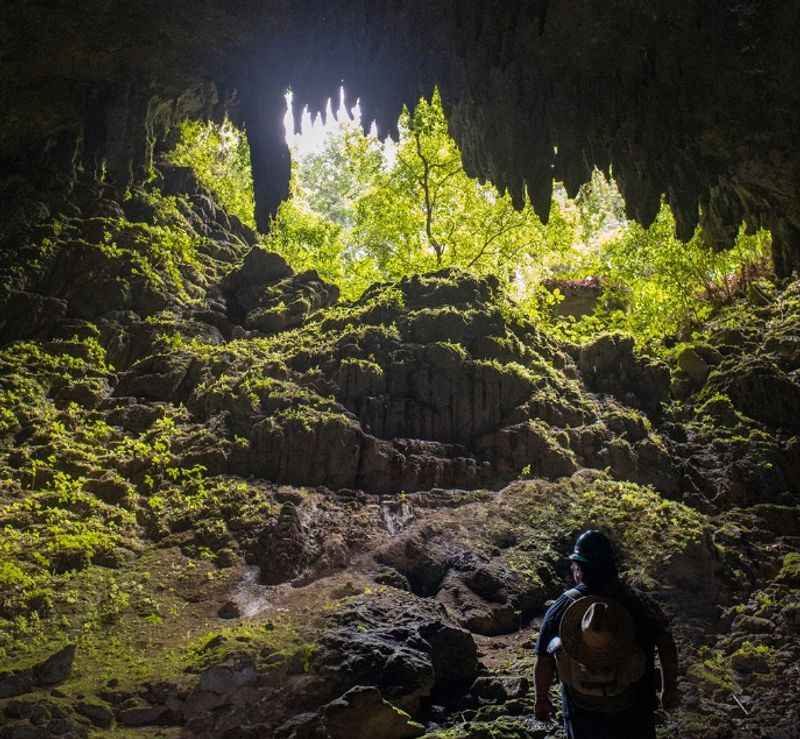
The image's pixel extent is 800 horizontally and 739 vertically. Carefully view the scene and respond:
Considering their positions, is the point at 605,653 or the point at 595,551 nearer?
the point at 605,653

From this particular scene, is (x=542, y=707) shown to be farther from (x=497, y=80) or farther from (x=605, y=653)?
(x=497, y=80)

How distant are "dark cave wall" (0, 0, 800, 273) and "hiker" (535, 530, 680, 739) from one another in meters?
7.78

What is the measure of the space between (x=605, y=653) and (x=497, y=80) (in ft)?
29.4

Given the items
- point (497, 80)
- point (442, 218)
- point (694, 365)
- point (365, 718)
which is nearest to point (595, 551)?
point (365, 718)

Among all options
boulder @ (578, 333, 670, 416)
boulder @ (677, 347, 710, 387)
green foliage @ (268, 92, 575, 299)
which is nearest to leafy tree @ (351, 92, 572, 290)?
green foliage @ (268, 92, 575, 299)

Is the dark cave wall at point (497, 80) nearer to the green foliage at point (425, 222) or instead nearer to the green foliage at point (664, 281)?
the green foliage at point (664, 281)

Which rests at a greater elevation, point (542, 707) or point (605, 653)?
point (605, 653)

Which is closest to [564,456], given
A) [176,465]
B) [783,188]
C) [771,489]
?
[771,489]

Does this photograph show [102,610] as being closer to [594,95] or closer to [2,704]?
[2,704]

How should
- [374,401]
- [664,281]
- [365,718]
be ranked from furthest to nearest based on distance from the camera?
1. [664,281]
2. [374,401]
3. [365,718]

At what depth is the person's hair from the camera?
354 centimetres

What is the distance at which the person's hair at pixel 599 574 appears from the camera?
3545mm

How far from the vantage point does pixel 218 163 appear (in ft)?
69.7

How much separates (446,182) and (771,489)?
1223 centimetres
